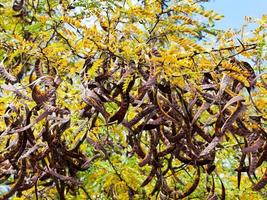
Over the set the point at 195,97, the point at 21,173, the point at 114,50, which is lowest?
the point at 21,173

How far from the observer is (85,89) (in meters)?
2.89

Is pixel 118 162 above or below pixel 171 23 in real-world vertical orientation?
below

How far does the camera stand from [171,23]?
3.16 meters

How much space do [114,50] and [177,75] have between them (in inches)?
14.5

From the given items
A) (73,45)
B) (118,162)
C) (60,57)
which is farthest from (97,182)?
(73,45)

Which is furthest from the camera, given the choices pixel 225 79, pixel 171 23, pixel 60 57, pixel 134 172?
pixel 134 172

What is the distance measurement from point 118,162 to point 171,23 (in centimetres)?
185

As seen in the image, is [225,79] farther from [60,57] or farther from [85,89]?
[60,57]

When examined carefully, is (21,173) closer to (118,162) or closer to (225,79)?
(225,79)

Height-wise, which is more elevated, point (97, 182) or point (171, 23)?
point (171, 23)

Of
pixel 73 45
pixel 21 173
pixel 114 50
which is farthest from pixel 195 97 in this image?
pixel 21 173


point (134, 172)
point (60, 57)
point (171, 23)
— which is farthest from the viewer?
point (134, 172)

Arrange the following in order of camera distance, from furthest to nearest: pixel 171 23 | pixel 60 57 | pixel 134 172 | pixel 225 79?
pixel 134 172, pixel 60 57, pixel 171 23, pixel 225 79

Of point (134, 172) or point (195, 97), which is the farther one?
point (134, 172)
